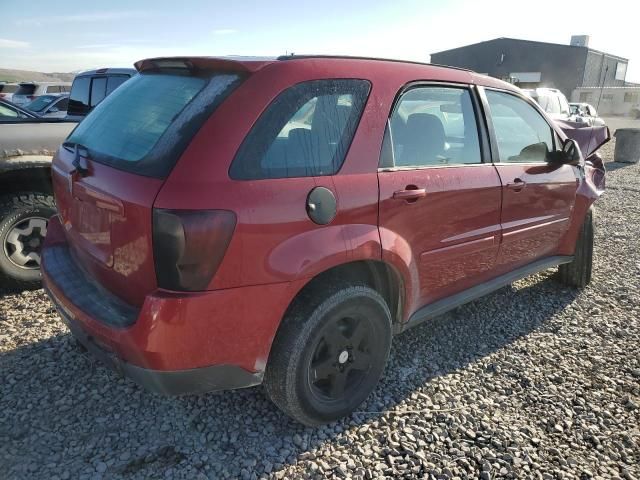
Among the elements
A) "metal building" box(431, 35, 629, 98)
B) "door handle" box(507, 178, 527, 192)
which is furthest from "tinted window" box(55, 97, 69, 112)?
"metal building" box(431, 35, 629, 98)

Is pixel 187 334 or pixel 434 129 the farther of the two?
pixel 434 129

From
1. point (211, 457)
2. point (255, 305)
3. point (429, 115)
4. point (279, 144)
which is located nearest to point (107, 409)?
point (211, 457)

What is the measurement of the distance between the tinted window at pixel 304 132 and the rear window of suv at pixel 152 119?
0.74 feet

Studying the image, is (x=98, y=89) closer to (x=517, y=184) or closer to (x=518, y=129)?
(x=518, y=129)

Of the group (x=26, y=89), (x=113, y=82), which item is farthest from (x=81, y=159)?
(x=26, y=89)

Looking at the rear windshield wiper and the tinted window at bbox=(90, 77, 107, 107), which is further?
the tinted window at bbox=(90, 77, 107, 107)

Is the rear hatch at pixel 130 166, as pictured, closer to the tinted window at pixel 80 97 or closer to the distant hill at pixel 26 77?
→ the tinted window at pixel 80 97

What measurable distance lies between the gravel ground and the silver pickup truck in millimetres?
340

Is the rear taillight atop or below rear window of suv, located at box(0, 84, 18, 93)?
below

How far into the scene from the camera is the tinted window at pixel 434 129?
253 cm

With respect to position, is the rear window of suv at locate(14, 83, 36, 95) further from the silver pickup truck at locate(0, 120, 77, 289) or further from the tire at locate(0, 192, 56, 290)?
the tire at locate(0, 192, 56, 290)

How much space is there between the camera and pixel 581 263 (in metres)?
4.23

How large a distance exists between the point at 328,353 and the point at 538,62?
45115mm

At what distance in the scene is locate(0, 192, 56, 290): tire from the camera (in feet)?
12.0
